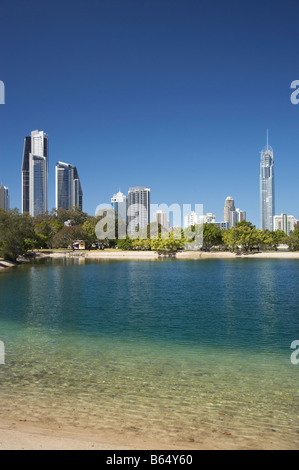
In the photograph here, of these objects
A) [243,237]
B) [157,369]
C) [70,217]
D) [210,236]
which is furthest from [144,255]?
[157,369]

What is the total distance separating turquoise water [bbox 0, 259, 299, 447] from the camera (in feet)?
21.2

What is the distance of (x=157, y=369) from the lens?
966 centimetres

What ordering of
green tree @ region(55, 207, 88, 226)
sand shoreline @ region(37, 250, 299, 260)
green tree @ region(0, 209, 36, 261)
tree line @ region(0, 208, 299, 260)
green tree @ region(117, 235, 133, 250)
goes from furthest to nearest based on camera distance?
green tree @ region(55, 207, 88, 226) → green tree @ region(117, 235, 133, 250) → tree line @ region(0, 208, 299, 260) → sand shoreline @ region(37, 250, 299, 260) → green tree @ region(0, 209, 36, 261)

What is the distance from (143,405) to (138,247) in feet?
313

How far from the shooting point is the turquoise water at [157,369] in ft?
21.2

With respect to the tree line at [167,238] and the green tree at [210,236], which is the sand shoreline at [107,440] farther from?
Answer: the green tree at [210,236]

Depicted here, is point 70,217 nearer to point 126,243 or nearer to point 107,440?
point 126,243

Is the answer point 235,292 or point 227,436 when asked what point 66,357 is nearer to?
point 227,436

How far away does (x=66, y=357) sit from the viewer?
35.6 feet

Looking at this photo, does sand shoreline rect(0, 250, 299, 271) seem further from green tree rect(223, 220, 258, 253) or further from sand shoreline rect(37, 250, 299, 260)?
green tree rect(223, 220, 258, 253)

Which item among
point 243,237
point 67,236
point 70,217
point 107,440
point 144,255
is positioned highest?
point 70,217

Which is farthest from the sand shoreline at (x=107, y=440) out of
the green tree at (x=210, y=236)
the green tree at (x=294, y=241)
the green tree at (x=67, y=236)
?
the green tree at (x=67, y=236)

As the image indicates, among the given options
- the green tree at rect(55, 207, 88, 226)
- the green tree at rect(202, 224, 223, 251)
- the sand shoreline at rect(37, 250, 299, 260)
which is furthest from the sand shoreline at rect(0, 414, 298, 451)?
the green tree at rect(55, 207, 88, 226)
